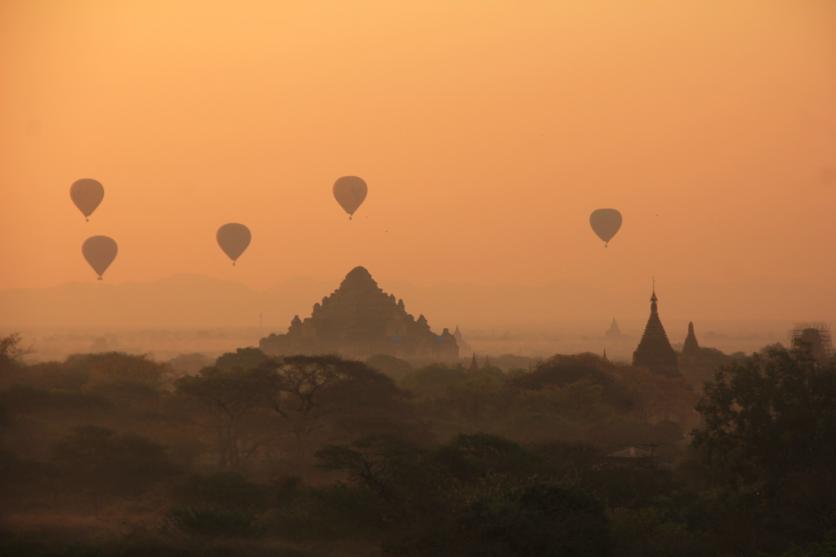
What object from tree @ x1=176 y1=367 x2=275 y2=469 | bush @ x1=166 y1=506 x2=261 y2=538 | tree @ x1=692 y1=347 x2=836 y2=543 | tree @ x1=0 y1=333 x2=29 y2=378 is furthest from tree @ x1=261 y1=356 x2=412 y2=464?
tree @ x1=0 y1=333 x2=29 y2=378

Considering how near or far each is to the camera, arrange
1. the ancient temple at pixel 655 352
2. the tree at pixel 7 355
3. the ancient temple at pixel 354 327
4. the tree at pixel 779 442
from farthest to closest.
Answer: the ancient temple at pixel 354 327, the ancient temple at pixel 655 352, the tree at pixel 7 355, the tree at pixel 779 442

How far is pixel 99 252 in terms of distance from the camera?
440 ft

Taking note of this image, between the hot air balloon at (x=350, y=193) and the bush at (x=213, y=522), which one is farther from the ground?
the hot air balloon at (x=350, y=193)

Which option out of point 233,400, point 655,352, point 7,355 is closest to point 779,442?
point 233,400

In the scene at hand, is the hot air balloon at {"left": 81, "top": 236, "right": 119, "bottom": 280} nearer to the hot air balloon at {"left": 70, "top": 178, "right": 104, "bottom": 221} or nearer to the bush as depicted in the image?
the hot air balloon at {"left": 70, "top": 178, "right": 104, "bottom": 221}

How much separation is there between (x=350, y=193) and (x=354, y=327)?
1888 inches

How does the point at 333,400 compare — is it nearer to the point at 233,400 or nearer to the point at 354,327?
the point at 233,400

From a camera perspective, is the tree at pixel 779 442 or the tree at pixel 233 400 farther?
the tree at pixel 233 400

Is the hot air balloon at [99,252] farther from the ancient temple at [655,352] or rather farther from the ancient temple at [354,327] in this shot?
the ancient temple at [655,352]

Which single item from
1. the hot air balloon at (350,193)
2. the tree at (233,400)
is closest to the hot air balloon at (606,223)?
the hot air balloon at (350,193)

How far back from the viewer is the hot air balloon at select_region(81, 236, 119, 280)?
131 meters

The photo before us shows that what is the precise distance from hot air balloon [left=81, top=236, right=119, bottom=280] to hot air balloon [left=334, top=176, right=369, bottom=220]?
80.1ft

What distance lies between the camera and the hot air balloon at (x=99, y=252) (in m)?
131

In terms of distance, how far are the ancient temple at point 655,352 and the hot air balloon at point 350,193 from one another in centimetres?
2964
